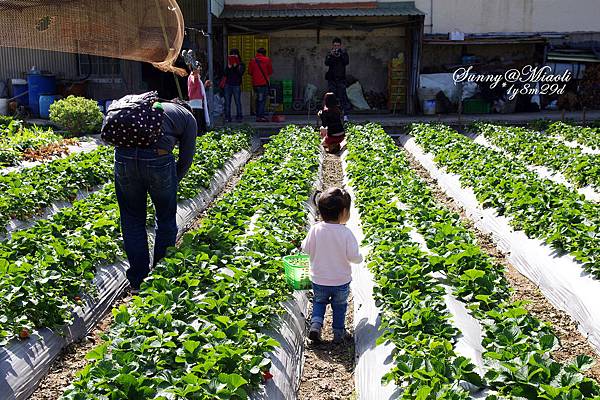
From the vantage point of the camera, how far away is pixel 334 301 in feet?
17.0

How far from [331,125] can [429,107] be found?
23.9 feet

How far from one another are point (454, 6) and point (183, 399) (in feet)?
61.1

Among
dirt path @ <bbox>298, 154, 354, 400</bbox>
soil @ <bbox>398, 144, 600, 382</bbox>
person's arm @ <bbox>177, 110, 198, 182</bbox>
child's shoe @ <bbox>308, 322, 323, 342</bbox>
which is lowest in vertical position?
dirt path @ <bbox>298, 154, 354, 400</bbox>

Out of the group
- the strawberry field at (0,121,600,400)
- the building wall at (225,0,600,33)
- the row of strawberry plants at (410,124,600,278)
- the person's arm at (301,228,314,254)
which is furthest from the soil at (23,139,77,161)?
the building wall at (225,0,600,33)

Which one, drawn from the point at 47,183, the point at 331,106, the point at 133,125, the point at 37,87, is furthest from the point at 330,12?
the point at 133,125

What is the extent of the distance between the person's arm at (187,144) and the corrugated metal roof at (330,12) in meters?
13.4

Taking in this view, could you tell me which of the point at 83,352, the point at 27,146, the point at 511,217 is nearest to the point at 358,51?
the point at 27,146

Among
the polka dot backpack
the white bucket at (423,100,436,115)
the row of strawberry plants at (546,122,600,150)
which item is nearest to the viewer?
the polka dot backpack

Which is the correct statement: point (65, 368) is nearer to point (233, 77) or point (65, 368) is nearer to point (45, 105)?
point (233, 77)

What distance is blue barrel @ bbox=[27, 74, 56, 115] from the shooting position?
18969 millimetres

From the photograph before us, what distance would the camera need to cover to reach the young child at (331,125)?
13.1 metres

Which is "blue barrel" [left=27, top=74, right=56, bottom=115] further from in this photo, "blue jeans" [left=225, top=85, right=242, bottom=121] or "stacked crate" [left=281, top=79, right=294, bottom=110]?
"stacked crate" [left=281, top=79, right=294, bottom=110]

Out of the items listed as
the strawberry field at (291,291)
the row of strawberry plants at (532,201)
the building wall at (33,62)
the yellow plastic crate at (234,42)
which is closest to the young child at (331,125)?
the row of strawberry plants at (532,201)

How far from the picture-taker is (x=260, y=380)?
3945mm
